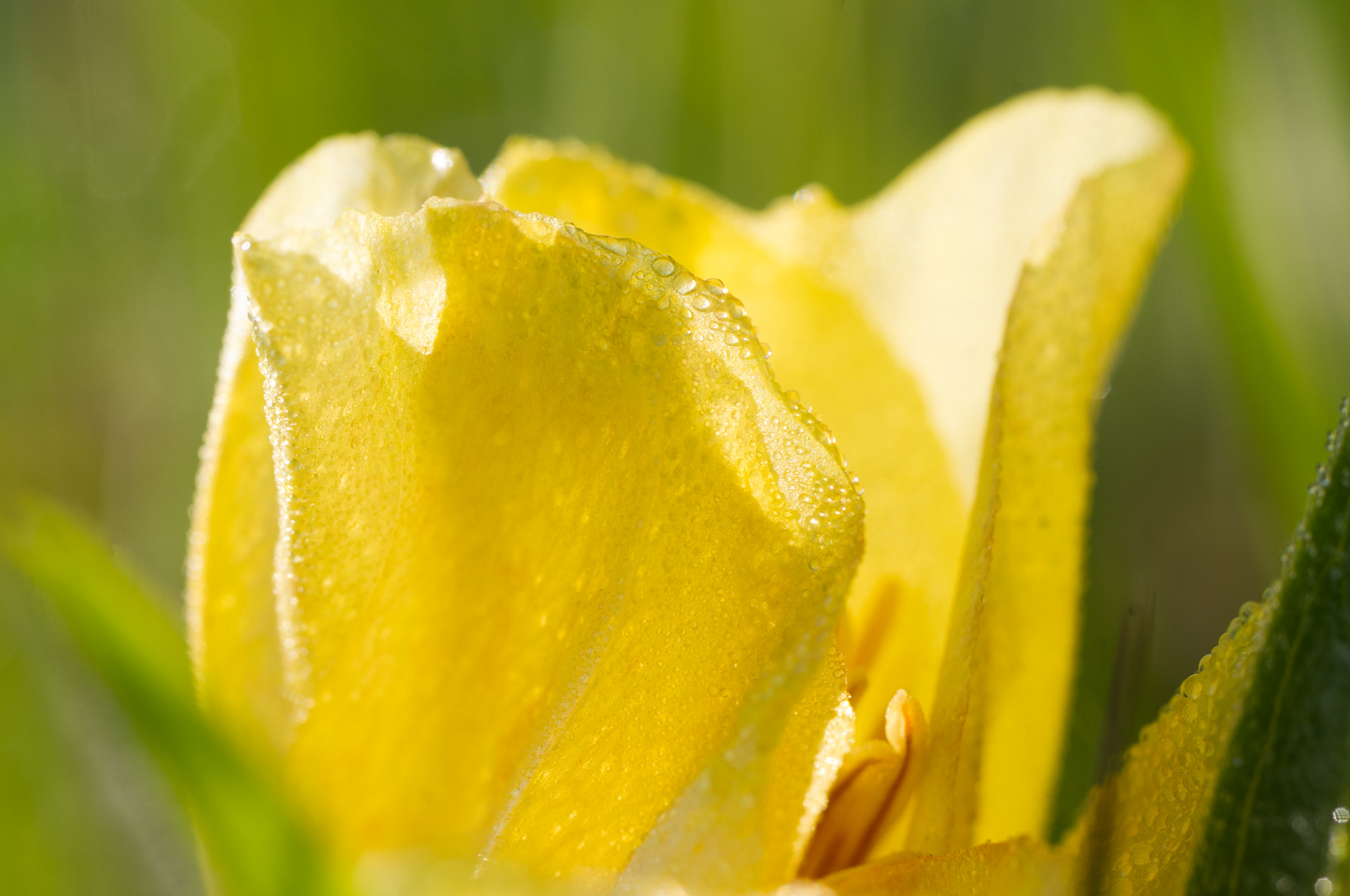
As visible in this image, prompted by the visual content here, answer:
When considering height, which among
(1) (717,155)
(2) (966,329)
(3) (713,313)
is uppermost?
(1) (717,155)

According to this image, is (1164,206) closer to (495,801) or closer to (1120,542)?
(495,801)

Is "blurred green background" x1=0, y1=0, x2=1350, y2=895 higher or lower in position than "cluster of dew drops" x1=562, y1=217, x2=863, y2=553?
higher

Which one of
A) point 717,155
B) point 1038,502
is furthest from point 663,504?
point 717,155

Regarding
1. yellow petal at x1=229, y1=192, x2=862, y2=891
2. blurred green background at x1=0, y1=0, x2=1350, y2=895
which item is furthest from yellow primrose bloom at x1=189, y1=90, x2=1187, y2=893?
blurred green background at x1=0, y1=0, x2=1350, y2=895

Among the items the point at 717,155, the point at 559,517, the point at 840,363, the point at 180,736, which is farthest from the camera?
the point at 717,155

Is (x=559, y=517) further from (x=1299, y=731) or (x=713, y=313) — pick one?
(x=1299, y=731)

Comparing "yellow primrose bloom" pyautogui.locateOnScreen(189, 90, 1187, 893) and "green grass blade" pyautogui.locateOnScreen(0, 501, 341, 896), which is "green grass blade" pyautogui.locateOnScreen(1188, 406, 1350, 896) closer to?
"yellow primrose bloom" pyautogui.locateOnScreen(189, 90, 1187, 893)
